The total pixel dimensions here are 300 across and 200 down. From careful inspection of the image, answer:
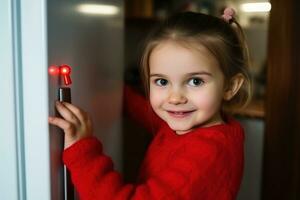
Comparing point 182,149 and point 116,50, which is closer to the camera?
point 182,149

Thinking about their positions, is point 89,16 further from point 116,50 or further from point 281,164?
point 281,164

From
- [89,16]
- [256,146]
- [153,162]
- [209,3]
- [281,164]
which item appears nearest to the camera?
[89,16]

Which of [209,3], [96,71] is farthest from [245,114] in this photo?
[96,71]

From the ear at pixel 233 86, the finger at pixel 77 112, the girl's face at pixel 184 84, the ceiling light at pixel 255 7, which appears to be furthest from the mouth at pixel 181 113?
the ceiling light at pixel 255 7

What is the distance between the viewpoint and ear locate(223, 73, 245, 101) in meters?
0.94

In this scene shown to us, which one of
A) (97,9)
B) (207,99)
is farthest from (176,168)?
(97,9)

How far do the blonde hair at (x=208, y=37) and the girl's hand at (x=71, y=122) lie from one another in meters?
0.26

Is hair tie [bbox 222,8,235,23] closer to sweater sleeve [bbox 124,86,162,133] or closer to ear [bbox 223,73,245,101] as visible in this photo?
ear [bbox 223,73,245,101]

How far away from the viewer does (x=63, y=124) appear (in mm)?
680

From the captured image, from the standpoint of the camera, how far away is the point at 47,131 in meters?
0.66

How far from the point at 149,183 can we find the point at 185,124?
173mm

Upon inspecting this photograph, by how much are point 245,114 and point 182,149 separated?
1.29 metres

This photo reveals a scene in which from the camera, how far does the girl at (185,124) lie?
73 cm

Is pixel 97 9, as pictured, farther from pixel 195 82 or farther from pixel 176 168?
pixel 176 168
